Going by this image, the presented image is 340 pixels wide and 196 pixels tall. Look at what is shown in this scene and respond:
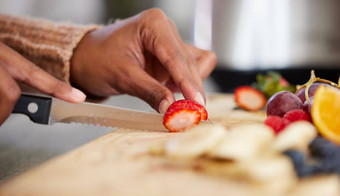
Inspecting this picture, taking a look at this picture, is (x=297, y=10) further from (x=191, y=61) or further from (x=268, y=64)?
(x=191, y=61)

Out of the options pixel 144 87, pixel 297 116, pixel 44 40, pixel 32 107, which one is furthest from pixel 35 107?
pixel 297 116

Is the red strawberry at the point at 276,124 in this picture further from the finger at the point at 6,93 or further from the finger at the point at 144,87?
the finger at the point at 6,93

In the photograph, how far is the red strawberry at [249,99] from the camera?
1401mm

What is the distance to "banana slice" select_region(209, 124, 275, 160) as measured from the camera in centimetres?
57

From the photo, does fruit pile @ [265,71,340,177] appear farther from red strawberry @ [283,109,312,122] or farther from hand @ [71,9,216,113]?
hand @ [71,9,216,113]

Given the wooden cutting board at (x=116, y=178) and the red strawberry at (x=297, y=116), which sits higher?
the wooden cutting board at (x=116, y=178)

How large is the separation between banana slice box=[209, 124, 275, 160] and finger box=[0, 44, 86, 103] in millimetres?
508

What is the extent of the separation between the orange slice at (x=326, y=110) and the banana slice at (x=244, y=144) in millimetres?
193

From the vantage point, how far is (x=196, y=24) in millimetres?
2881

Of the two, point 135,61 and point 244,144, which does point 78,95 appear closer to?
point 135,61

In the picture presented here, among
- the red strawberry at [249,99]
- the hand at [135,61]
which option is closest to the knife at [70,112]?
the hand at [135,61]

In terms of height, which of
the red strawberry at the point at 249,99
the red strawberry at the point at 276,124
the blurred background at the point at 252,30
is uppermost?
the red strawberry at the point at 276,124

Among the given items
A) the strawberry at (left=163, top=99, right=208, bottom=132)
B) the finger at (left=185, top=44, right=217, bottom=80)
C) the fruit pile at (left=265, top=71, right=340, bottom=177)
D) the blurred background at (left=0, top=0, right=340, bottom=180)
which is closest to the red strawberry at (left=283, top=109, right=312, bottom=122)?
the fruit pile at (left=265, top=71, right=340, bottom=177)

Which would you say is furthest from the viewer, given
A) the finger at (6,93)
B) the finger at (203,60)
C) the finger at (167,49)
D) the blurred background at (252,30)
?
the blurred background at (252,30)
